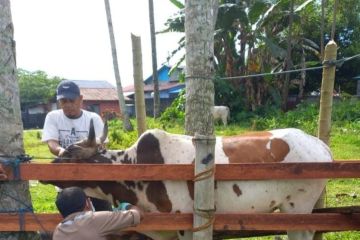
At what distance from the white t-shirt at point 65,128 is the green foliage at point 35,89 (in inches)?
1708

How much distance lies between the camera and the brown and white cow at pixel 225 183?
4.43 m

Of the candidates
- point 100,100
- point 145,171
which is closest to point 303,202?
point 145,171

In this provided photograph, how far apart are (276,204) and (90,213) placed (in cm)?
203

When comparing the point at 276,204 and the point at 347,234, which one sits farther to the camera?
the point at 347,234

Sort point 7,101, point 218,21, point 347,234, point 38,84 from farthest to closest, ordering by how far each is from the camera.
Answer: point 38,84 → point 218,21 → point 347,234 → point 7,101

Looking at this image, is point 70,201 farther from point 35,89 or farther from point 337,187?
point 35,89

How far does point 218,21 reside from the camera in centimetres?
2012

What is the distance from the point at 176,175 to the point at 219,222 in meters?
0.55

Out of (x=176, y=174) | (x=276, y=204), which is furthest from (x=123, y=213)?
(x=276, y=204)

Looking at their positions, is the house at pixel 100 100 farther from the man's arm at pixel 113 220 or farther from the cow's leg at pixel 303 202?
the man's arm at pixel 113 220

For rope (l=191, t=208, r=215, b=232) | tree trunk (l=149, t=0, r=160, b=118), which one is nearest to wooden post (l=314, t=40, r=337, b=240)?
rope (l=191, t=208, r=215, b=232)

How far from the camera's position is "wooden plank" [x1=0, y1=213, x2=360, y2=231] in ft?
12.7

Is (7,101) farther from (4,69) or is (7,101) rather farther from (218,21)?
(218,21)

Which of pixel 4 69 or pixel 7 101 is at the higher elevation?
pixel 4 69
